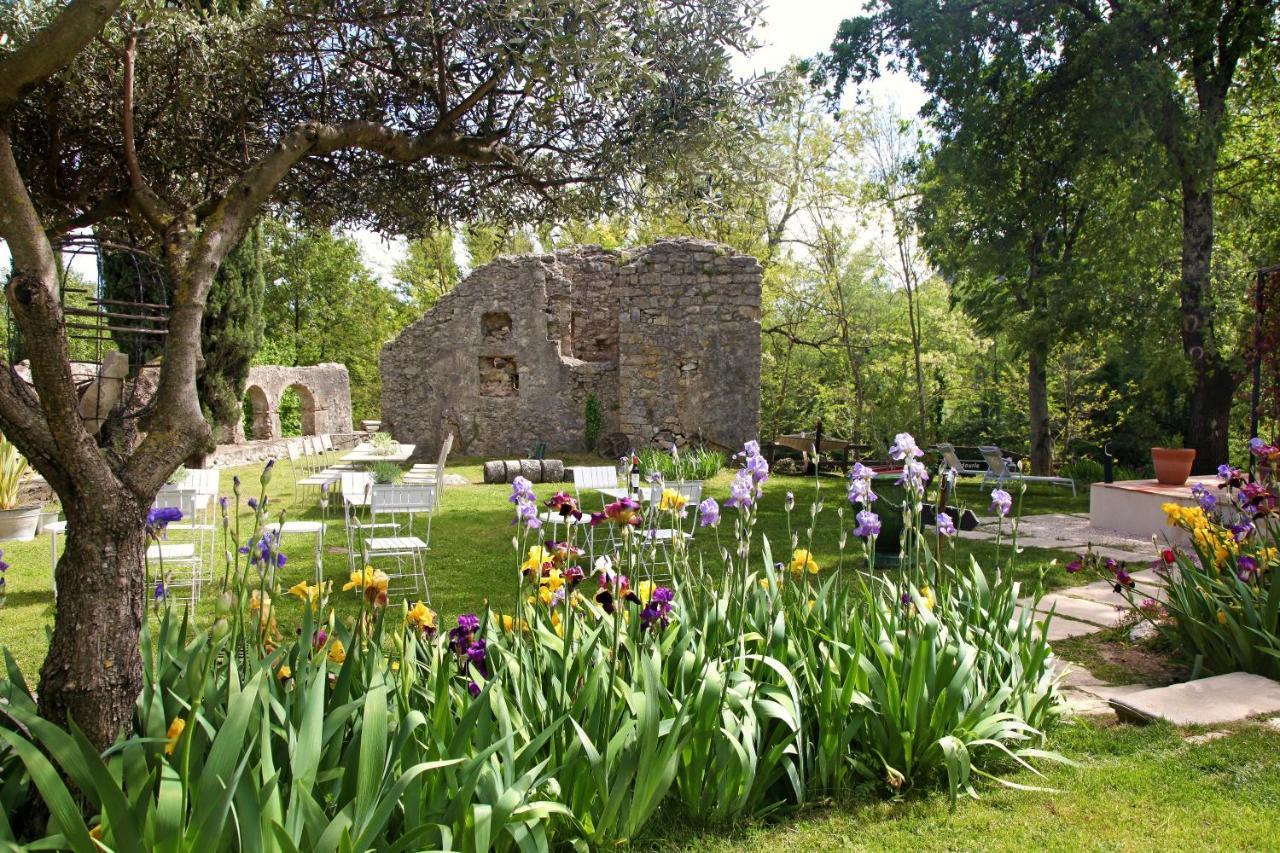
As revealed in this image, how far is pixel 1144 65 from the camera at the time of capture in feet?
30.0

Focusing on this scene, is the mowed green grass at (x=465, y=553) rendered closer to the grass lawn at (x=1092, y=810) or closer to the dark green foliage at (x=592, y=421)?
the grass lawn at (x=1092, y=810)

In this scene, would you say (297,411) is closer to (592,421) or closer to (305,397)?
(305,397)

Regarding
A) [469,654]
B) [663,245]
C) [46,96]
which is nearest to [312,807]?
[469,654]

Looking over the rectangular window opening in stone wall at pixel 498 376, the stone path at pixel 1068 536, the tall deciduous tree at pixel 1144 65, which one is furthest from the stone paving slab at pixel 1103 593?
the rectangular window opening in stone wall at pixel 498 376

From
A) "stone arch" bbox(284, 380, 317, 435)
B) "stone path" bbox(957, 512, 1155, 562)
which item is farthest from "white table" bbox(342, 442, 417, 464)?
"stone path" bbox(957, 512, 1155, 562)

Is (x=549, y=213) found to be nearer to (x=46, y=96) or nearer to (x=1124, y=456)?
(x=46, y=96)

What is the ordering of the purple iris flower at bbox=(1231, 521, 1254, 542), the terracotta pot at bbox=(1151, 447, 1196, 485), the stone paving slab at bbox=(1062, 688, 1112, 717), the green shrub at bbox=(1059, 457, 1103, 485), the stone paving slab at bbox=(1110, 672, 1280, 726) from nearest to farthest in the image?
the stone paving slab at bbox=(1110, 672, 1280, 726) < the stone paving slab at bbox=(1062, 688, 1112, 717) < the purple iris flower at bbox=(1231, 521, 1254, 542) < the terracotta pot at bbox=(1151, 447, 1196, 485) < the green shrub at bbox=(1059, 457, 1103, 485)

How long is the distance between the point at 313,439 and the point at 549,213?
840cm

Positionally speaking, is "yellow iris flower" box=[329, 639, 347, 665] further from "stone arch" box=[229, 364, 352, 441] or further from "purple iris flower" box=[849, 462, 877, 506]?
"stone arch" box=[229, 364, 352, 441]

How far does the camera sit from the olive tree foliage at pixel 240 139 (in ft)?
7.15

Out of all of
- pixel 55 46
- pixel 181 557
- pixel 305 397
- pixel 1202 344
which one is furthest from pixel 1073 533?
pixel 305 397

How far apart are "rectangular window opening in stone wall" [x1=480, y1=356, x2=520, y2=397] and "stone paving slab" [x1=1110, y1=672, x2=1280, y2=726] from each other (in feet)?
47.6

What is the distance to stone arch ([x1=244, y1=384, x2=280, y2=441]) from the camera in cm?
1822

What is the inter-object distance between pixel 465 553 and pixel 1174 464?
6987 mm
